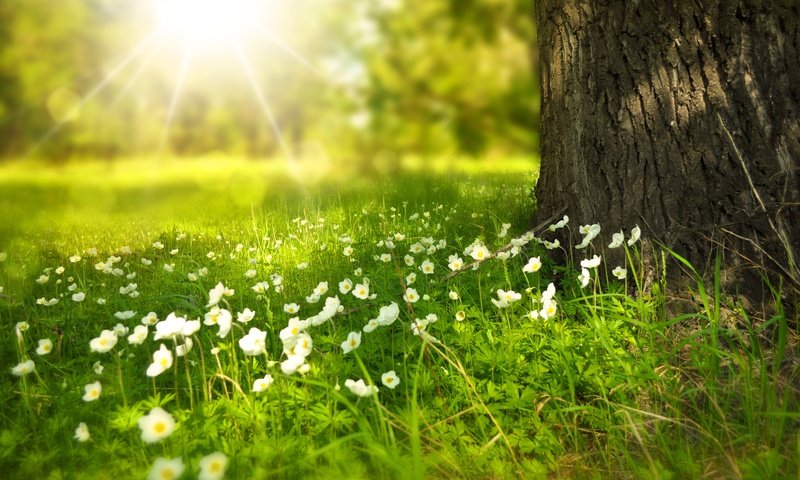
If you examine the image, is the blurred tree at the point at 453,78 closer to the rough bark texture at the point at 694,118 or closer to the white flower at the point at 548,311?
the rough bark texture at the point at 694,118

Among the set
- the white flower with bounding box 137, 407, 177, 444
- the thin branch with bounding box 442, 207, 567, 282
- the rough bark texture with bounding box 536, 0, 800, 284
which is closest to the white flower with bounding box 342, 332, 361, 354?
the white flower with bounding box 137, 407, 177, 444

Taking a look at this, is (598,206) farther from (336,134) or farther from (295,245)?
(336,134)

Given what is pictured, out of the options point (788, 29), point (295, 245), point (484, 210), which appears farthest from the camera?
point (484, 210)

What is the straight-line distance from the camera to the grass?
1.45m

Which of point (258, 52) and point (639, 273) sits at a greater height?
point (258, 52)

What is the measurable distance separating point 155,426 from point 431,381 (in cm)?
86

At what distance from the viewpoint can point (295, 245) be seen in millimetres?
3861

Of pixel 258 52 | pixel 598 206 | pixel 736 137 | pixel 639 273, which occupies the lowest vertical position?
pixel 639 273

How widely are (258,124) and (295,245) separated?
2488mm

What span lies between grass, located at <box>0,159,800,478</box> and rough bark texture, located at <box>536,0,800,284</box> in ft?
0.82

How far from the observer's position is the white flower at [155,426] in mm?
1191

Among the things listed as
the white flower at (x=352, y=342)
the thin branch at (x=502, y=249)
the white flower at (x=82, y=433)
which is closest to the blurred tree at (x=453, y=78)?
the thin branch at (x=502, y=249)

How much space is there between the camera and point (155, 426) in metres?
1.21

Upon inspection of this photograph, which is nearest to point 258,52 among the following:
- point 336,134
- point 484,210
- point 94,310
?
point 336,134
